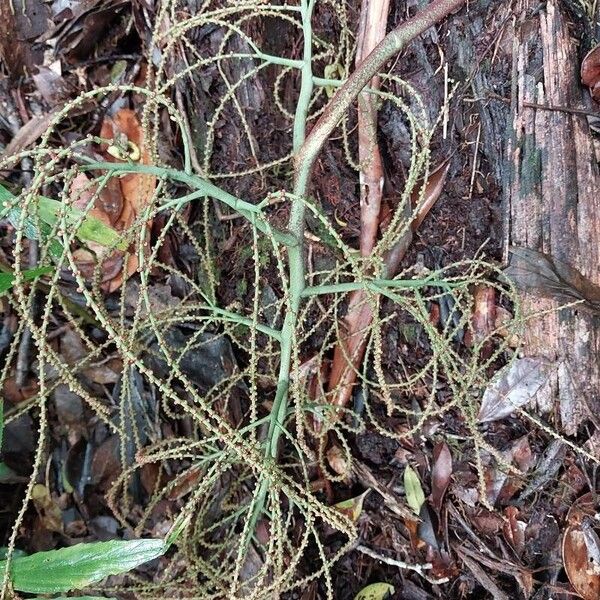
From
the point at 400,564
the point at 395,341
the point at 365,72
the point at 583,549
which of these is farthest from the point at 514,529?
the point at 365,72

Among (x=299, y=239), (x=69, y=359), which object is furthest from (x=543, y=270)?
(x=69, y=359)

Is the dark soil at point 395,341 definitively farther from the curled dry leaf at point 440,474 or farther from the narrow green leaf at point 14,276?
the narrow green leaf at point 14,276

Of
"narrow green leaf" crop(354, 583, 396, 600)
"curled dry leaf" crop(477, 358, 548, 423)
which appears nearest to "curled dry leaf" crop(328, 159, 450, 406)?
"curled dry leaf" crop(477, 358, 548, 423)

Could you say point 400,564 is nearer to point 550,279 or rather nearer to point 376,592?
point 376,592

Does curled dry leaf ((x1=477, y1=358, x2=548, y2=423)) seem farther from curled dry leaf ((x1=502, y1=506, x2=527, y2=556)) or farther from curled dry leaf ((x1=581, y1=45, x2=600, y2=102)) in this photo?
curled dry leaf ((x1=581, y1=45, x2=600, y2=102))

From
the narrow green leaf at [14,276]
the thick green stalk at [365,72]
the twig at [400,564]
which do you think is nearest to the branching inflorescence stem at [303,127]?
the thick green stalk at [365,72]

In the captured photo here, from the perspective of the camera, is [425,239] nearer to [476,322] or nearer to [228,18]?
[476,322]
